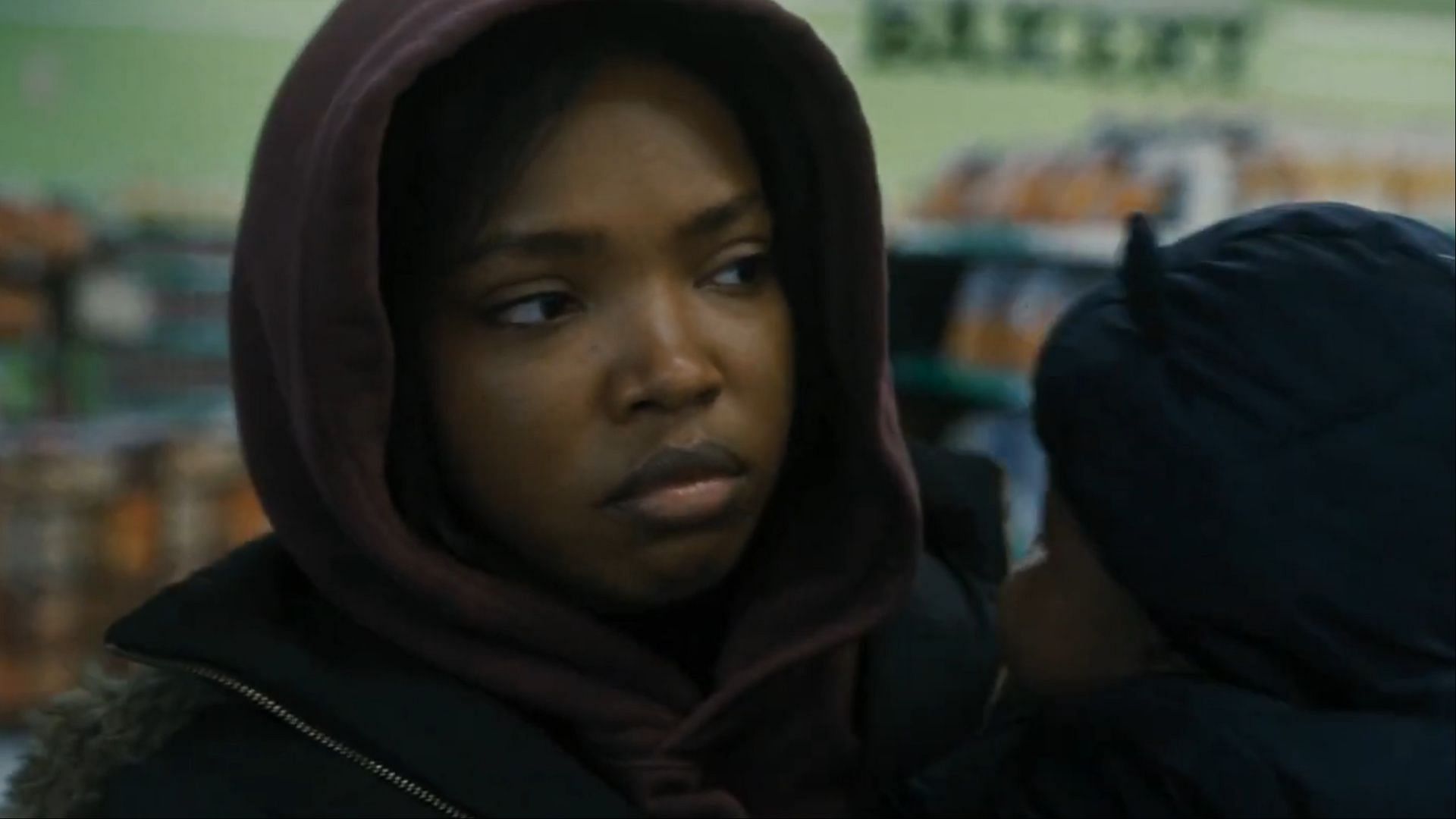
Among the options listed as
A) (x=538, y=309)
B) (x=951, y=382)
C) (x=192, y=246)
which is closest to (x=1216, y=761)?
(x=538, y=309)

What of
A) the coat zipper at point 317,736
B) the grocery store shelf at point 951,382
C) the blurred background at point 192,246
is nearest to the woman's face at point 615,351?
the coat zipper at point 317,736

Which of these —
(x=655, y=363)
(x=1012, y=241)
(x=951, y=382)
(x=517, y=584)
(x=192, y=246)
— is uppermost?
(x=655, y=363)

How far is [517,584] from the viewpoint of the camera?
762mm

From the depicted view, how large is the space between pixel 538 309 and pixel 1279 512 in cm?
36

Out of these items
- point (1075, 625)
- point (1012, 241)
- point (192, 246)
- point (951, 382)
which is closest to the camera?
point (1075, 625)

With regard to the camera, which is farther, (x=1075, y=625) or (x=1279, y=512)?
(x=1075, y=625)

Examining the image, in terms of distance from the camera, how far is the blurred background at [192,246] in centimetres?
200

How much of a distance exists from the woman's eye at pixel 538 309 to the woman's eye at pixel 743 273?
77 millimetres

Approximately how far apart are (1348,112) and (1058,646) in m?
4.18

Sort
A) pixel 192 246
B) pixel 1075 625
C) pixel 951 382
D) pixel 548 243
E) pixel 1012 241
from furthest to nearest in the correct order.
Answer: pixel 951 382
pixel 1012 241
pixel 192 246
pixel 1075 625
pixel 548 243

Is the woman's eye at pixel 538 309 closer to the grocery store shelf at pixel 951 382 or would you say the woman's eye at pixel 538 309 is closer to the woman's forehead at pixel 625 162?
the woman's forehead at pixel 625 162

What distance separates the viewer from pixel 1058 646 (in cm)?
82

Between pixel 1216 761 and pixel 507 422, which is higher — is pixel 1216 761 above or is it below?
below

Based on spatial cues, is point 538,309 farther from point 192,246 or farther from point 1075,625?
point 192,246
